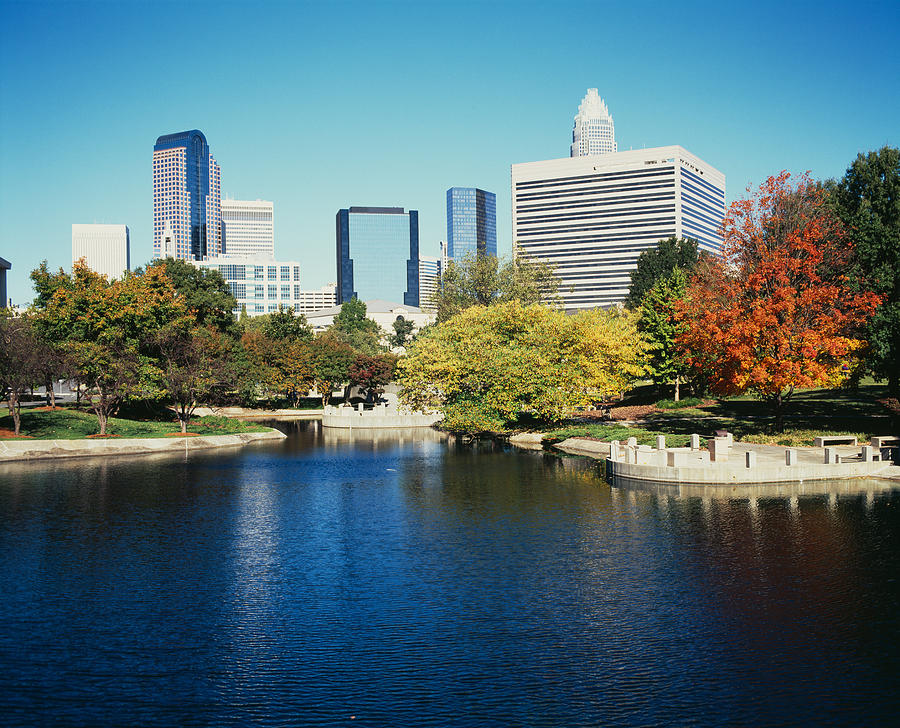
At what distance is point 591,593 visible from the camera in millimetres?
22688

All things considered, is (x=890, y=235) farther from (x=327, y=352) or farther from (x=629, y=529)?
(x=327, y=352)

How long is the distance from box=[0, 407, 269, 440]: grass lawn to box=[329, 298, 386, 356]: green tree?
56.0m

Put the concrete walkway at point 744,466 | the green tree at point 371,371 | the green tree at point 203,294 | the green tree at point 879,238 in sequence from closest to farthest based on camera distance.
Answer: the concrete walkway at point 744,466, the green tree at point 879,238, the green tree at point 203,294, the green tree at point 371,371

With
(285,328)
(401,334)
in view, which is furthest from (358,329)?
(285,328)

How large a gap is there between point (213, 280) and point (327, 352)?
15679 mm

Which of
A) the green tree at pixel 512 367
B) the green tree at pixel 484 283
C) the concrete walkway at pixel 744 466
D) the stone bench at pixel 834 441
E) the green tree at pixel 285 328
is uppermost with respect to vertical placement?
the green tree at pixel 484 283

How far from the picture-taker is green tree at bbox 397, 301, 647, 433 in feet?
189

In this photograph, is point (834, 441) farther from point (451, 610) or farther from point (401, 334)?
point (401, 334)

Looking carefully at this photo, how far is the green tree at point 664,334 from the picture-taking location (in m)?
77.2

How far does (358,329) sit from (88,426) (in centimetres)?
8652

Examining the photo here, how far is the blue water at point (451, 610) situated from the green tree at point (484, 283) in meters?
61.6

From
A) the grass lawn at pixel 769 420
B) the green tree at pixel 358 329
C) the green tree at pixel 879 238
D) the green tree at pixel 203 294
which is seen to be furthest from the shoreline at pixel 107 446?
the green tree at pixel 358 329

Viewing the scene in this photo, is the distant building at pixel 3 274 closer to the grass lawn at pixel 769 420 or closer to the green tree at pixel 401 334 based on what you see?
the green tree at pixel 401 334

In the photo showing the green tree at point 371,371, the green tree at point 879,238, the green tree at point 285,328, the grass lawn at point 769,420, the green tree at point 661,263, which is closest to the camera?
the green tree at point 879,238
